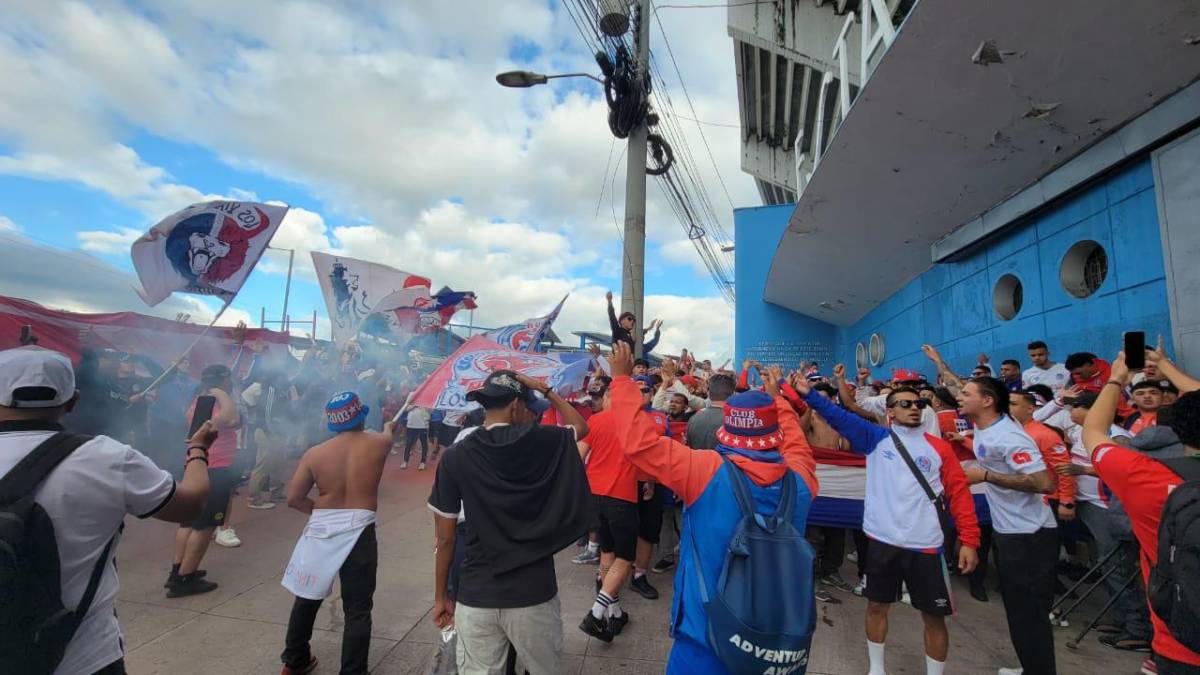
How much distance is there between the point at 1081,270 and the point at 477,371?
708 centimetres

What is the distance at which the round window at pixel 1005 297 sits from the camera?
731 cm

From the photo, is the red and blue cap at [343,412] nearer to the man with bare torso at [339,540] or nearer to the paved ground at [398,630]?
the man with bare torso at [339,540]

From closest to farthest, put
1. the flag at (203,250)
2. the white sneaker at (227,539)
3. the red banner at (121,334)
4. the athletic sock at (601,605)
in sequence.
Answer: the athletic sock at (601,605) → the flag at (203,250) → the white sneaker at (227,539) → the red banner at (121,334)

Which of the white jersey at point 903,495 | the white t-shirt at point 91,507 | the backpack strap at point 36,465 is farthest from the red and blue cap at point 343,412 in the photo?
the white jersey at point 903,495

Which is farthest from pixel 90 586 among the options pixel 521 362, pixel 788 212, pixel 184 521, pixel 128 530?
pixel 788 212

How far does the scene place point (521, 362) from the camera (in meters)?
5.36

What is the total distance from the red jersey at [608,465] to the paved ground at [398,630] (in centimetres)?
105

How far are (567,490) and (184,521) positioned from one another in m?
1.50

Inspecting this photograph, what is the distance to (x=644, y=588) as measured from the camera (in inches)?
185

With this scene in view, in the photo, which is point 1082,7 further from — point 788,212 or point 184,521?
point 788,212

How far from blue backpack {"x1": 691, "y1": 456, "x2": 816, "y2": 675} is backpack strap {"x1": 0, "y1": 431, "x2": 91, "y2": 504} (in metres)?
2.20

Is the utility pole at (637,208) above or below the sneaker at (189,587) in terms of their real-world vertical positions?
above

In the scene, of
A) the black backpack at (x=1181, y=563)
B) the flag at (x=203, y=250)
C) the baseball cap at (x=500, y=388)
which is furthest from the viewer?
the flag at (x=203, y=250)

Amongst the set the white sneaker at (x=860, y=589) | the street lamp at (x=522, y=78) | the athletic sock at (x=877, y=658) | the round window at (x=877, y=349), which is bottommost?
the white sneaker at (x=860, y=589)
